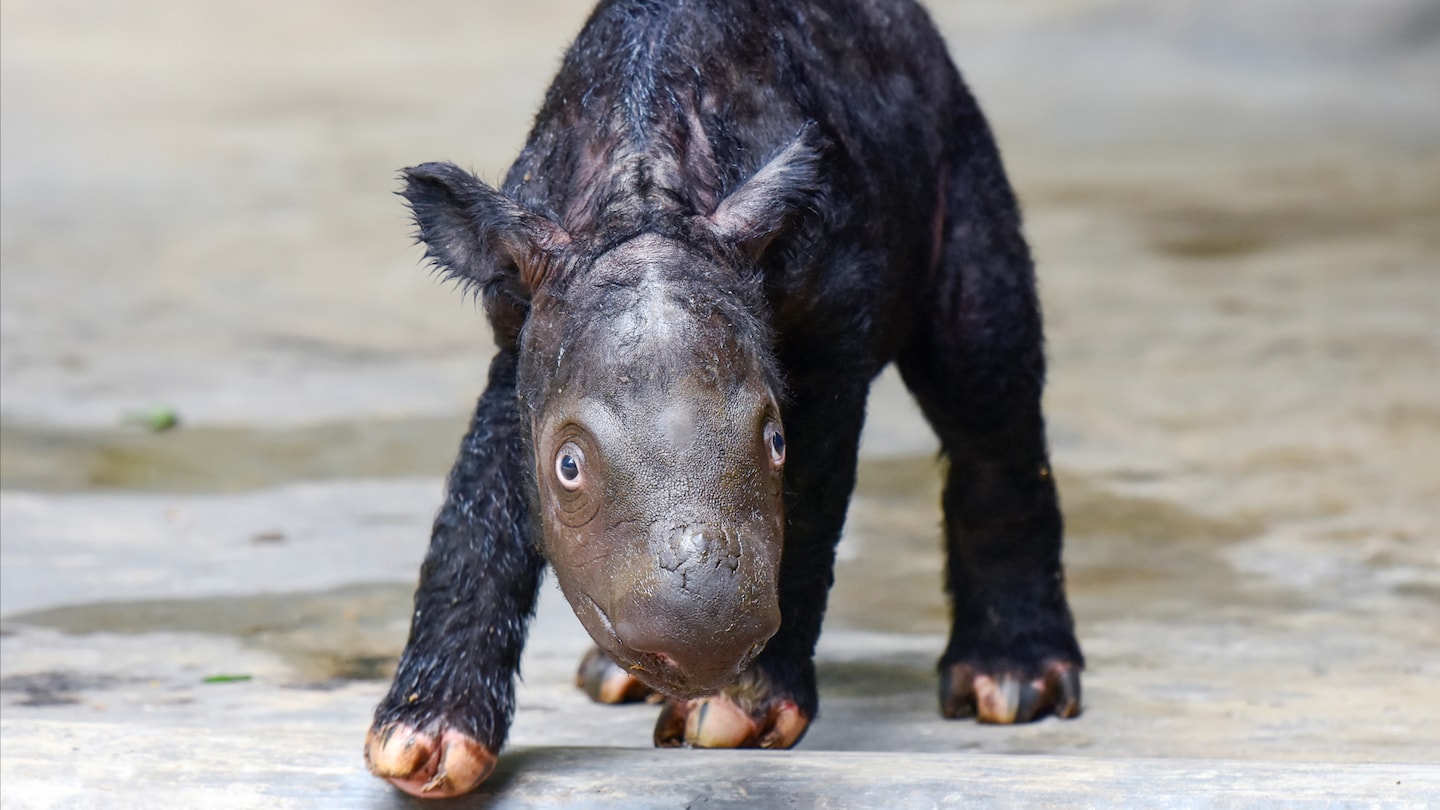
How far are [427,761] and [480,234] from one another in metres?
1.19

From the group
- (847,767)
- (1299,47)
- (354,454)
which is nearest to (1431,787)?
(847,767)

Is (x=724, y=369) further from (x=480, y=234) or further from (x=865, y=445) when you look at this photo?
(x=865, y=445)

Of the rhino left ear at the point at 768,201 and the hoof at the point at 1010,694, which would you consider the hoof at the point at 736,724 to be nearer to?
the hoof at the point at 1010,694

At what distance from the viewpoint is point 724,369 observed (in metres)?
3.53

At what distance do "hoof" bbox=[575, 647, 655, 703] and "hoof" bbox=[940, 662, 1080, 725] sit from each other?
3.05 feet

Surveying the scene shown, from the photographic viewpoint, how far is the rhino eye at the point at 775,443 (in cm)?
356

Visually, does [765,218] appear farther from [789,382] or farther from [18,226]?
[18,226]

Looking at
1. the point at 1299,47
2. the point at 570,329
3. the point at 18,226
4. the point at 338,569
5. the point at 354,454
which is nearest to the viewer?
the point at 570,329

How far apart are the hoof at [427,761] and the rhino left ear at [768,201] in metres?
1.28

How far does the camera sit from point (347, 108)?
17922 mm

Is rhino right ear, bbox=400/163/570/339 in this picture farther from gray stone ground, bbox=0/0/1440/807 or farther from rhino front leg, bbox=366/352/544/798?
gray stone ground, bbox=0/0/1440/807

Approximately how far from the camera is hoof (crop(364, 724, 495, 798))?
4.16 m

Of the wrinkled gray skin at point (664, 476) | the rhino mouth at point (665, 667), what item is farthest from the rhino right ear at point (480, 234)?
the rhino mouth at point (665, 667)

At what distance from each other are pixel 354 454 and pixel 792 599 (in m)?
4.88
